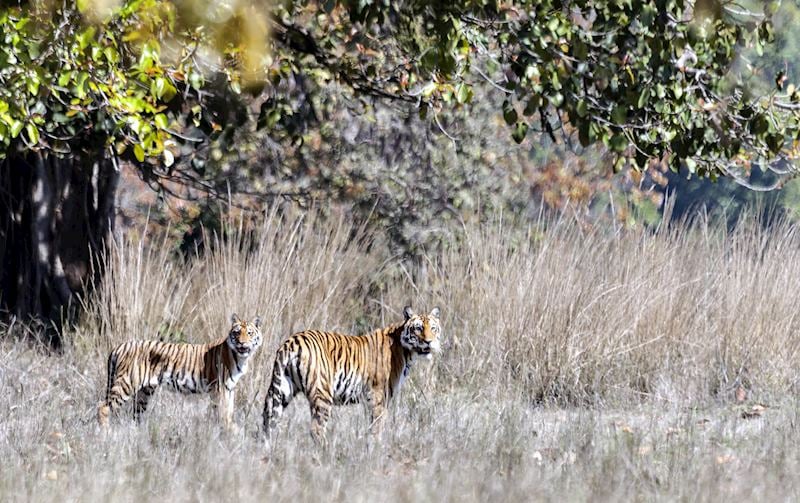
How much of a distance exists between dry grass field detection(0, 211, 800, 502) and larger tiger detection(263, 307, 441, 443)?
153mm

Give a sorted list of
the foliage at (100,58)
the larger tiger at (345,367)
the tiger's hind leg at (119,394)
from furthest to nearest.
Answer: the tiger's hind leg at (119,394), the larger tiger at (345,367), the foliage at (100,58)

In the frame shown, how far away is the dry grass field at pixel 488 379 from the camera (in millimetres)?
5871

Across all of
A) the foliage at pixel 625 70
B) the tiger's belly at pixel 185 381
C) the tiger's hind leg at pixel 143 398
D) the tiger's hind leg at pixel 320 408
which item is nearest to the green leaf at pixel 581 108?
the foliage at pixel 625 70

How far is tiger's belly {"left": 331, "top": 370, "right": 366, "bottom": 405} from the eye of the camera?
25.7 feet

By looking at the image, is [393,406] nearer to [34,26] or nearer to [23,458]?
[23,458]

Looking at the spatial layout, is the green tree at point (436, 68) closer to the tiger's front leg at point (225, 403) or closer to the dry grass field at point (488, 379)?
the dry grass field at point (488, 379)

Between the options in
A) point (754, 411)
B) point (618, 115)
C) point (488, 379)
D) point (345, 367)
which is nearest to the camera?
point (618, 115)

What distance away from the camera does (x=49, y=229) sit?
12.5 m

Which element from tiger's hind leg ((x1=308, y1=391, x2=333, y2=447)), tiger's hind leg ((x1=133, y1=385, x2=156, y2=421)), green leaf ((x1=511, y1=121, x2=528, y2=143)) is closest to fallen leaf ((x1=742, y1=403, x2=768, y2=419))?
green leaf ((x1=511, y1=121, x2=528, y2=143))

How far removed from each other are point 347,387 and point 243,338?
70 cm

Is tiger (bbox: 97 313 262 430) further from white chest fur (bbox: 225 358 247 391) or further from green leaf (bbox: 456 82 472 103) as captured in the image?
green leaf (bbox: 456 82 472 103)

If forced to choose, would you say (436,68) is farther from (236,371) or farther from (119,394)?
(119,394)

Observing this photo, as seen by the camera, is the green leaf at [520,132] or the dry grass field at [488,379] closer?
the dry grass field at [488,379]

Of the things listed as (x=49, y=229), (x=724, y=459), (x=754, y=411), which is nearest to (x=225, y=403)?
(x=724, y=459)
